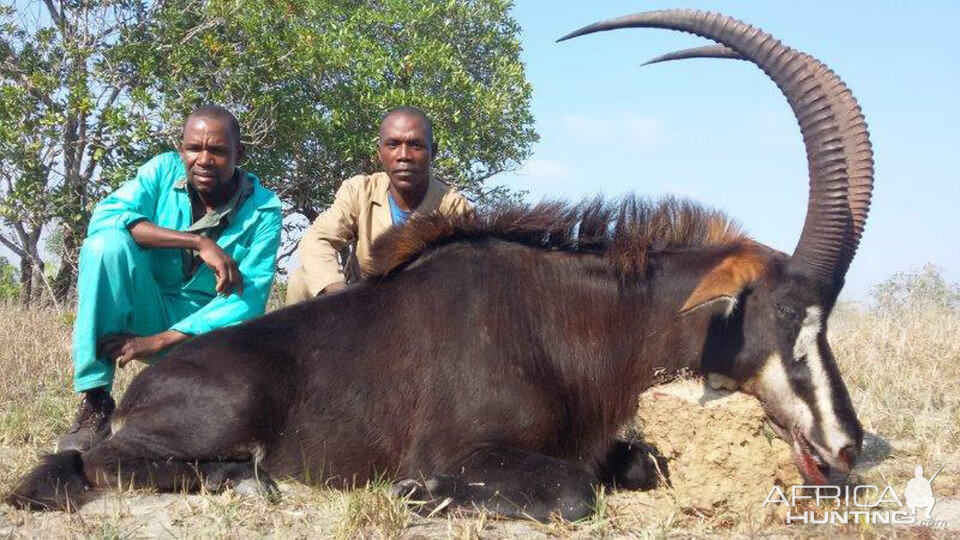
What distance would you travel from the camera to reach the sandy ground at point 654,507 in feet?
11.6

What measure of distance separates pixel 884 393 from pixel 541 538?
3.80 meters

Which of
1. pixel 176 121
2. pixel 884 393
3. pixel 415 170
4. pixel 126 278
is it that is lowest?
pixel 884 393

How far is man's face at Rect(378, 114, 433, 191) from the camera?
634 centimetres

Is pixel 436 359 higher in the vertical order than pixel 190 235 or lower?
lower

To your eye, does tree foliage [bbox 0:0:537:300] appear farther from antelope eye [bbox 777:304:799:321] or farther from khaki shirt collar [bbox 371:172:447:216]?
antelope eye [bbox 777:304:799:321]

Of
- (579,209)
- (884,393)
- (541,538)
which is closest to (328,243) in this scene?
(579,209)

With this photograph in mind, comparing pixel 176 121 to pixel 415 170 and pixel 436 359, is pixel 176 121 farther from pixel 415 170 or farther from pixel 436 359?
pixel 436 359

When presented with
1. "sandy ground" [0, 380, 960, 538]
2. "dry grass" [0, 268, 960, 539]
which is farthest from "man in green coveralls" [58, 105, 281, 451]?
"sandy ground" [0, 380, 960, 538]

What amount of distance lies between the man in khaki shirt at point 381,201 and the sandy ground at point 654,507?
2.30 metres

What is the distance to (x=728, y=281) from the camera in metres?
→ 4.16

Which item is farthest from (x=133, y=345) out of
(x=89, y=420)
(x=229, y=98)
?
(x=229, y=98)

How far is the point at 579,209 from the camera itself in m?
4.78

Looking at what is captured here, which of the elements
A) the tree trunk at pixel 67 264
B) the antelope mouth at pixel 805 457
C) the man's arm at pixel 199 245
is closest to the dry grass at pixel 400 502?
the antelope mouth at pixel 805 457

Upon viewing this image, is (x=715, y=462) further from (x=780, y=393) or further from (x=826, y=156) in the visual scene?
(x=826, y=156)
